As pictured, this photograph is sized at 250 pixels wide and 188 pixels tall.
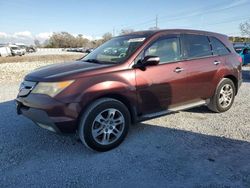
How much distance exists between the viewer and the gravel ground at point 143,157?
2.88m

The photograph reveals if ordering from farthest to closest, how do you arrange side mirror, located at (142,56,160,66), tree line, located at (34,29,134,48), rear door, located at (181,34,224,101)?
1. tree line, located at (34,29,134,48)
2. rear door, located at (181,34,224,101)
3. side mirror, located at (142,56,160,66)

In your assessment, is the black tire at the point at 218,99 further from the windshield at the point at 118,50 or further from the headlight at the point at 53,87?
the headlight at the point at 53,87

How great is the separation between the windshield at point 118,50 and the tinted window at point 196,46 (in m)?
0.93

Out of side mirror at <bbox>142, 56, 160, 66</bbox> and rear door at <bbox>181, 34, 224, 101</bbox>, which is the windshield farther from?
rear door at <bbox>181, 34, 224, 101</bbox>

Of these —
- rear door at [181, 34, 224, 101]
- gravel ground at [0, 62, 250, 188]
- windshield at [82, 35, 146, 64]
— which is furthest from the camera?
rear door at [181, 34, 224, 101]

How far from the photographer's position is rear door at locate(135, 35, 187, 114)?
392 cm

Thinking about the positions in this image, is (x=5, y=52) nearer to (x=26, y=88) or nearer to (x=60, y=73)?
(x=26, y=88)

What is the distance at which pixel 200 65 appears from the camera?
15.2 ft

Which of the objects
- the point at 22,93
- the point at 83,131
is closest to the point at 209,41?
the point at 83,131

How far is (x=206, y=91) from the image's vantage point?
191 inches

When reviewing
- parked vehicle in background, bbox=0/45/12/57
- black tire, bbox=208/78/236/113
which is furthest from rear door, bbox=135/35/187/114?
parked vehicle in background, bbox=0/45/12/57

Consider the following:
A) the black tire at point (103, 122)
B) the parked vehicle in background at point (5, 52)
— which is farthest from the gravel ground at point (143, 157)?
the parked vehicle in background at point (5, 52)

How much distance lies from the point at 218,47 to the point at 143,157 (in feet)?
10.1

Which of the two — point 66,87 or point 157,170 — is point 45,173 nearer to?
point 66,87
